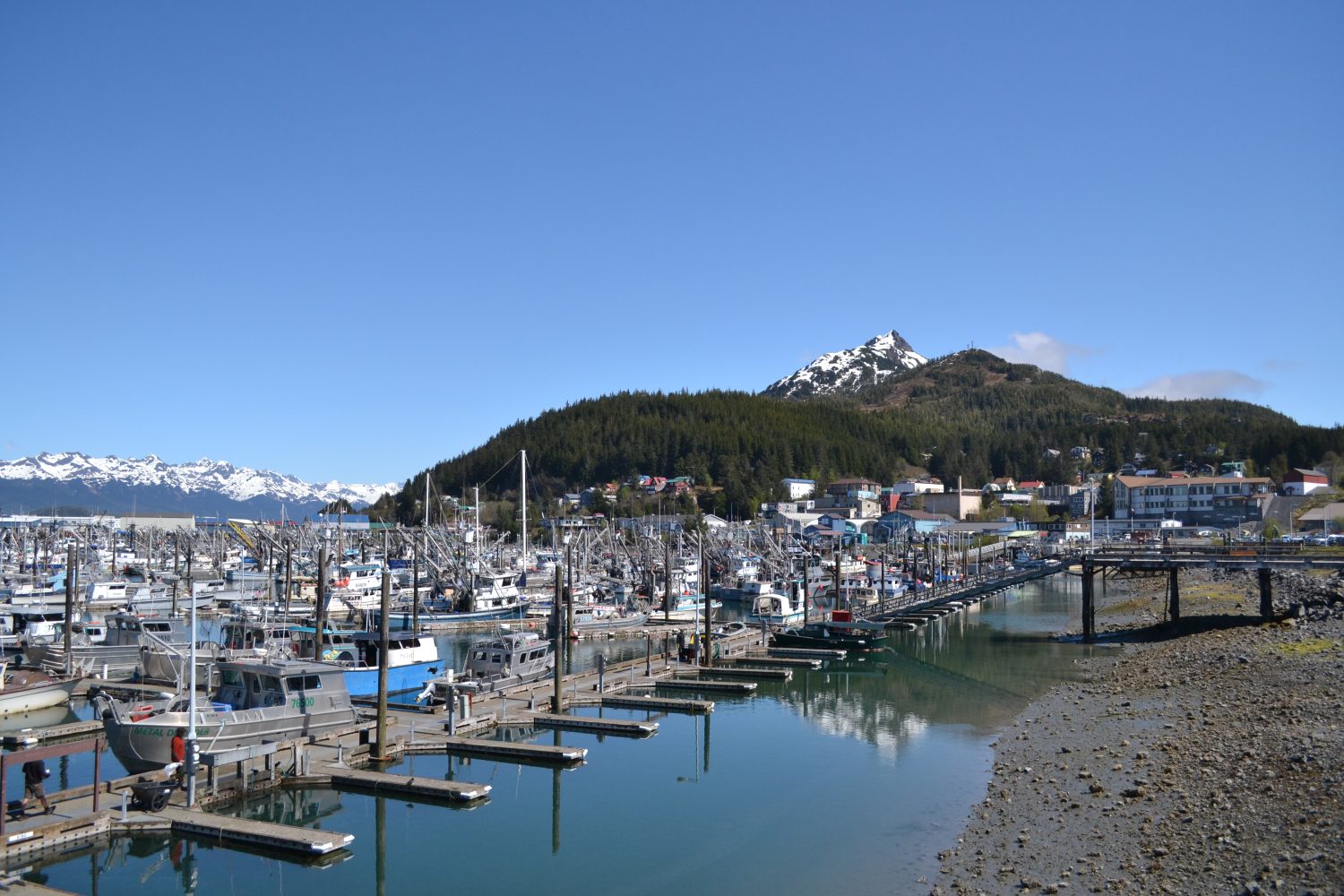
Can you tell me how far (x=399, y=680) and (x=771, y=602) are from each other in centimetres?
3210

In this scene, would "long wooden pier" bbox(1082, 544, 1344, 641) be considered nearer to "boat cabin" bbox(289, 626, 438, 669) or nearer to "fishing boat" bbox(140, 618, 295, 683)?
"boat cabin" bbox(289, 626, 438, 669)

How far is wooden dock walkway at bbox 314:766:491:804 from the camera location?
2352cm

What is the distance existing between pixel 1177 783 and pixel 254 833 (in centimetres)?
1952

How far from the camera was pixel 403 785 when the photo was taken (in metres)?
23.5

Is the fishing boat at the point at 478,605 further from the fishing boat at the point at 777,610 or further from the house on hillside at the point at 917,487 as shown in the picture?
the house on hillside at the point at 917,487

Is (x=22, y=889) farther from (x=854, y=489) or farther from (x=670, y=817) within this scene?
(x=854, y=489)

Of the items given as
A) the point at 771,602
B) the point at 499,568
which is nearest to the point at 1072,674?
the point at 771,602

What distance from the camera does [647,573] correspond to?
266 ft

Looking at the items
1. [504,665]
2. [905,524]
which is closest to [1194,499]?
[905,524]

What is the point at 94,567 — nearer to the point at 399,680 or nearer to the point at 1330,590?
the point at 399,680

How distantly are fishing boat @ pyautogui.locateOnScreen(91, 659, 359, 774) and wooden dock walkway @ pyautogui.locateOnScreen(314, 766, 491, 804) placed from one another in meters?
2.65

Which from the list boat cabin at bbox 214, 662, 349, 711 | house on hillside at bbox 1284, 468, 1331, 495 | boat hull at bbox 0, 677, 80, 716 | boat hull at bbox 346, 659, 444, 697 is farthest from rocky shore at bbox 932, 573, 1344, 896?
house on hillside at bbox 1284, 468, 1331, 495

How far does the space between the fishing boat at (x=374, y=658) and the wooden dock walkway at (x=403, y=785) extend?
10.3m

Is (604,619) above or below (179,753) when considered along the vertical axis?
below
